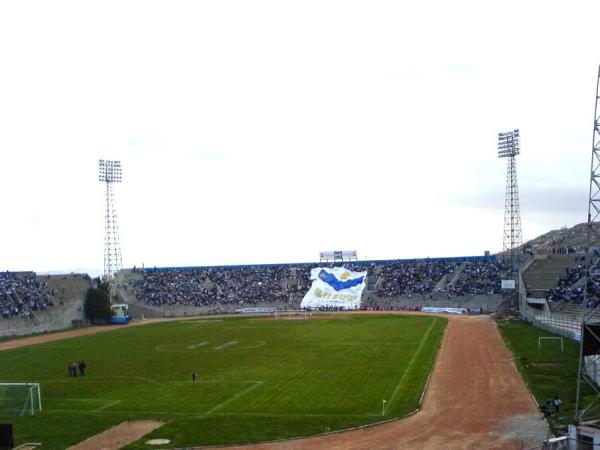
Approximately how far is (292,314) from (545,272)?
3455 cm

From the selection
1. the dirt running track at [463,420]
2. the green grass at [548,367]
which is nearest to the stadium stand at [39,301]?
the dirt running track at [463,420]

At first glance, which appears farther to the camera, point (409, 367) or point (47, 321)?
point (47, 321)

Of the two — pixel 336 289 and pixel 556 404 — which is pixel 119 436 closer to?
pixel 556 404

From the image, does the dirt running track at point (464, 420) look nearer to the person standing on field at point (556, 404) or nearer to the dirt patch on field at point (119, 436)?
the person standing on field at point (556, 404)

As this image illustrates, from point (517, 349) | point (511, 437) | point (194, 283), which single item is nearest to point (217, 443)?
point (511, 437)

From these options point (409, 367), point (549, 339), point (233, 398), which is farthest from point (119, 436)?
point (549, 339)

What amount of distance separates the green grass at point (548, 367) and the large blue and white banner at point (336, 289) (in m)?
40.9

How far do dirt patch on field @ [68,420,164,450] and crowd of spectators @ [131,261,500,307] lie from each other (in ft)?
218

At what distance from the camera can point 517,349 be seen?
46.1m

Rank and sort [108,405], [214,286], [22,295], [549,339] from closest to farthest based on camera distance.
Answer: [108,405] < [549,339] < [22,295] < [214,286]

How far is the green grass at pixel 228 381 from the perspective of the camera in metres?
27.2

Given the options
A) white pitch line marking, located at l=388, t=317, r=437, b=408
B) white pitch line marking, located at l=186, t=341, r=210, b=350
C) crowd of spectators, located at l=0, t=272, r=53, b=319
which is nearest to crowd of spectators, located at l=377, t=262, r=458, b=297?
white pitch line marking, located at l=388, t=317, r=437, b=408

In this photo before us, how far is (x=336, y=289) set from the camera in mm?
99812

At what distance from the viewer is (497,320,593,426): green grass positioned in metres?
29.8
